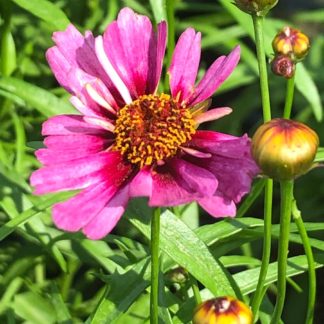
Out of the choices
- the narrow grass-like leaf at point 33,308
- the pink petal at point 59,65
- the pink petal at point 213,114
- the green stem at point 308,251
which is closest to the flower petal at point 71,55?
the pink petal at point 59,65

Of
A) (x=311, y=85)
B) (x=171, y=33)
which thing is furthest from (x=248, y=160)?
(x=311, y=85)

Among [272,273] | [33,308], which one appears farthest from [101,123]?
[33,308]

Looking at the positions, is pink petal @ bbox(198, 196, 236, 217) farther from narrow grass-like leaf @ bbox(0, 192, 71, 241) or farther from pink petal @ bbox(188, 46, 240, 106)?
narrow grass-like leaf @ bbox(0, 192, 71, 241)

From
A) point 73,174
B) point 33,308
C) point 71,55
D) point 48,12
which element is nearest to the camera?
point 73,174

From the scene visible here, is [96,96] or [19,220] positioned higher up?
[96,96]

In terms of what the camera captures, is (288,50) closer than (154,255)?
No

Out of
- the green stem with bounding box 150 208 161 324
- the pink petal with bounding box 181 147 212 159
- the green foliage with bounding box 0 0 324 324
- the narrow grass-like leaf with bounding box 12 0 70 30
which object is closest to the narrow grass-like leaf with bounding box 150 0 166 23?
the green foliage with bounding box 0 0 324 324

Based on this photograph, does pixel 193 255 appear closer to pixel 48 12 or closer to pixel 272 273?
pixel 272 273
